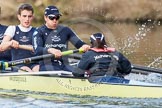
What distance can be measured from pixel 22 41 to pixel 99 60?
8.11ft

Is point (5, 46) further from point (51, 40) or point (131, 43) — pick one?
point (131, 43)

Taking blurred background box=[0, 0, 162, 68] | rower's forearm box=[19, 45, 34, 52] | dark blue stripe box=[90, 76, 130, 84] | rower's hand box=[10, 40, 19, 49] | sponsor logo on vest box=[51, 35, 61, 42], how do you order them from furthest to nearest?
blurred background box=[0, 0, 162, 68]
rower's forearm box=[19, 45, 34, 52]
rower's hand box=[10, 40, 19, 49]
sponsor logo on vest box=[51, 35, 61, 42]
dark blue stripe box=[90, 76, 130, 84]

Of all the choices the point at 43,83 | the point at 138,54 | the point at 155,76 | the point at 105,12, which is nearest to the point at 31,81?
the point at 43,83

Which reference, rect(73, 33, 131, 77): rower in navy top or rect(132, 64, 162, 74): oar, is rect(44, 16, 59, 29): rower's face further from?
rect(132, 64, 162, 74): oar

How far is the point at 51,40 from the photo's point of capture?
12.1 meters

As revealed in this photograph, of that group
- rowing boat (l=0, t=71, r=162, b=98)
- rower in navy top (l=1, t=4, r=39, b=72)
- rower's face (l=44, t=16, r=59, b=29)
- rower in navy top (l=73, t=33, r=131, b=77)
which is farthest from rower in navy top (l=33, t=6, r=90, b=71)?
rower in navy top (l=73, t=33, r=131, b=77)

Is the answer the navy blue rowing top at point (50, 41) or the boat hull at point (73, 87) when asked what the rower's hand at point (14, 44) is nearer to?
the navy blue rowing top at point (50, 41)

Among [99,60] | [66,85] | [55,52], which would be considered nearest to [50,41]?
[55,52]

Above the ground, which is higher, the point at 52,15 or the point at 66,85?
the point at 52,15

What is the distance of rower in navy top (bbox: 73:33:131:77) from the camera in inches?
426

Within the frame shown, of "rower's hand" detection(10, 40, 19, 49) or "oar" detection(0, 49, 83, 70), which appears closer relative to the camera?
"oar" detection(0, 49, 83, 70)

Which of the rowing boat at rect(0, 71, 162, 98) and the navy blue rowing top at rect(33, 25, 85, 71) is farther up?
the navy blue rowing top at rect(33, 25, 85, 71)

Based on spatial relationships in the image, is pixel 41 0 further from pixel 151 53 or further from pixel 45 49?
pixel 45 49

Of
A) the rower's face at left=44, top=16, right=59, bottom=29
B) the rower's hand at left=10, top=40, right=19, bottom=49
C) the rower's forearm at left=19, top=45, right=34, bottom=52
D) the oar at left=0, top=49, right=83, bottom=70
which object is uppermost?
the rower's face at left=44, top=16, right=59, bottom=29
